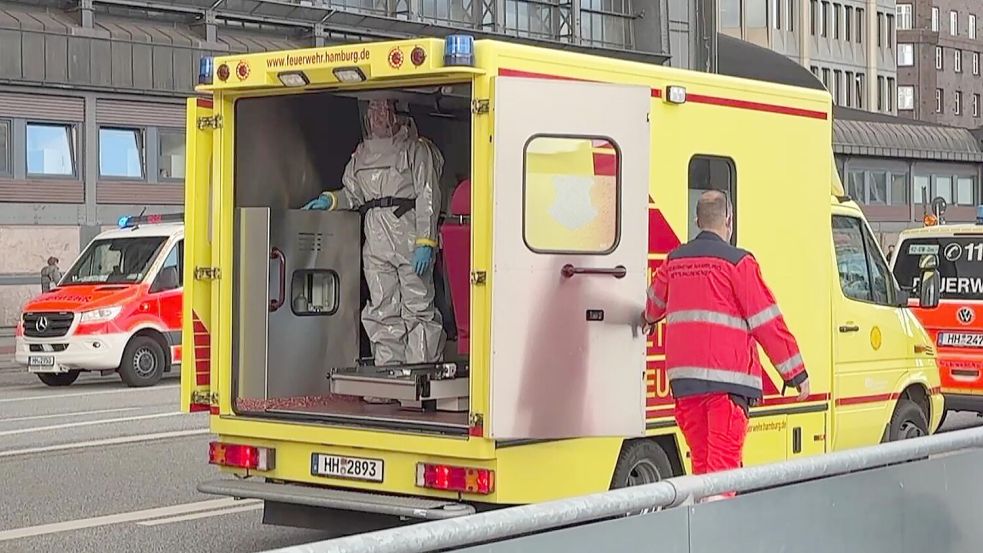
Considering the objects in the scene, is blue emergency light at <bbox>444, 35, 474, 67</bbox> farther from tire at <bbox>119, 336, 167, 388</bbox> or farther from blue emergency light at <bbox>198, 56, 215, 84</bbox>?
tire at <bbox>119, 336, 167, 388</bbox>

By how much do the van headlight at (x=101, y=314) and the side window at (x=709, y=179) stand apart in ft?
43.8

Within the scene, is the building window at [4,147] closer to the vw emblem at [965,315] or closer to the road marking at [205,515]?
the vw emblem at [965,315]

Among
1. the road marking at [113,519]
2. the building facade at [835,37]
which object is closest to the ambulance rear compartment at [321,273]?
the road marking at [113,519]

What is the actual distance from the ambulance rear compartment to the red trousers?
1.24m

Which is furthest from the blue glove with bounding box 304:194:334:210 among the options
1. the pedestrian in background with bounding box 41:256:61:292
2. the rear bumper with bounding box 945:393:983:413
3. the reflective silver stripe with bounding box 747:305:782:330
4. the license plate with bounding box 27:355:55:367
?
the pedestrian in background with bounding box 41:256:61:292

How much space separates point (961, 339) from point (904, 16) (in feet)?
266

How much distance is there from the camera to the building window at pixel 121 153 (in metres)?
36.8

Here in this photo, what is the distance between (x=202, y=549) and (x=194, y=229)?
1810mm

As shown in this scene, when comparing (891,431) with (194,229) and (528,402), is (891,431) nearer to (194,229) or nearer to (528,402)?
(528,402)

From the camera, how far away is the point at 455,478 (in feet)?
25.2

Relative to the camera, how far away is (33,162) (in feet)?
116

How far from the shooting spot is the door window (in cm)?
1005

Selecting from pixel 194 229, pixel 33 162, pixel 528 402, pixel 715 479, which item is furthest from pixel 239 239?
pixel 33 162

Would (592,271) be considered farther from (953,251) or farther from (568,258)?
(953,251)
